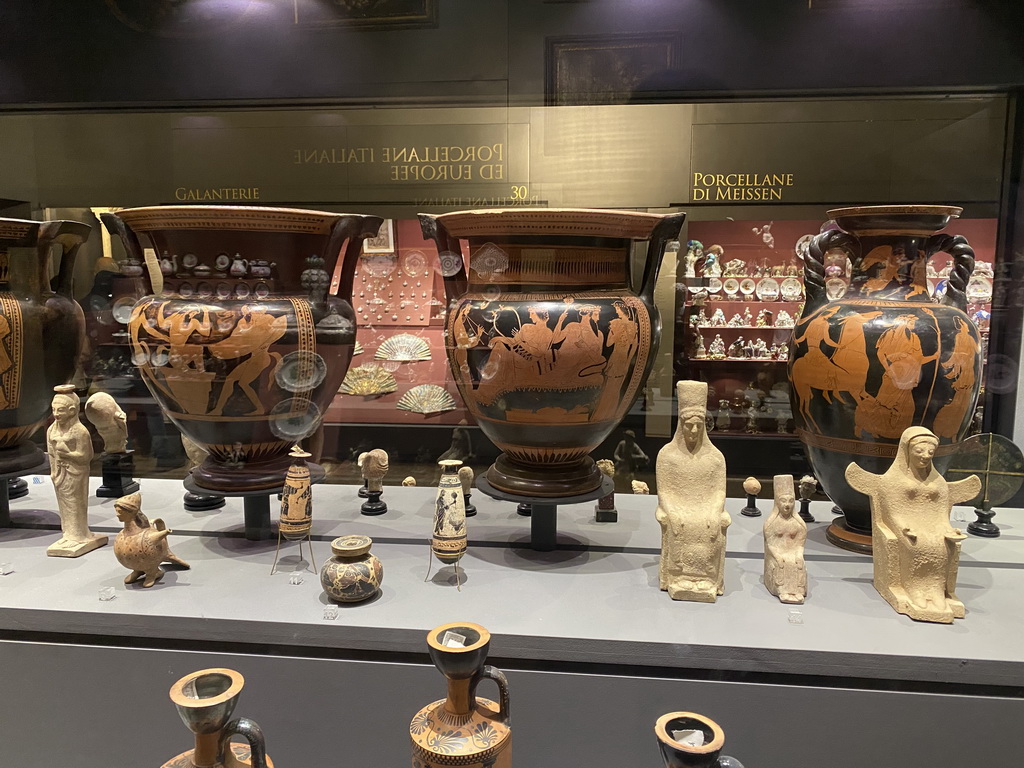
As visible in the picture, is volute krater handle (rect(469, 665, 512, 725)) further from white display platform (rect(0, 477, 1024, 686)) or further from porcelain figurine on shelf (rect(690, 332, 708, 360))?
porcelain figurine on shelf (rect(690, 332, 708, 360))

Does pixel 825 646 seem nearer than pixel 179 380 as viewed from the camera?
Yes

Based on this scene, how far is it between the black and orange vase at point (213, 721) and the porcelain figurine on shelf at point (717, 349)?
2.86 m

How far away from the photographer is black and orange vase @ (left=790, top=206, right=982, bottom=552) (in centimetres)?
195

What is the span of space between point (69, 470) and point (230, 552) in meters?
0.50

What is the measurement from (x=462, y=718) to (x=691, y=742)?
0.38 meters

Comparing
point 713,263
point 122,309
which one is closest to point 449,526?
point 122,309

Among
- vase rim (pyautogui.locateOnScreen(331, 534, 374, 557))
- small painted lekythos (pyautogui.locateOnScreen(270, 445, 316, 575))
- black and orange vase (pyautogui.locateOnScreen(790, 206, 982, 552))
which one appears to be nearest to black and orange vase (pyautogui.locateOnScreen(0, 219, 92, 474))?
small painted lekythos (pyautogui.locateOnScreen(270, 445, 316, 575))

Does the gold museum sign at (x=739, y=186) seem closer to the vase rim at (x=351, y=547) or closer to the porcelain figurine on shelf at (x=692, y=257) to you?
the porcelain figurine on shelf at (x=692, y=257)

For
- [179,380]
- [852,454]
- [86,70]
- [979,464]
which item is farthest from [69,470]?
[979,464]

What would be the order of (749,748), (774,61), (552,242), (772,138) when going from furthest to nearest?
1. (772,138)
2. (774,61)
3. (552,242)
4. (749,748)

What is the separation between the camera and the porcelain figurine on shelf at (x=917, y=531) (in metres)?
1.68

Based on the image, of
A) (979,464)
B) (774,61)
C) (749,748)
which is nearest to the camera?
(749,748)

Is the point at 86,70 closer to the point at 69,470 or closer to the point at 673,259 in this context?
the point at 69,470

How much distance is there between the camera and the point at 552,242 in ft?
6.10
